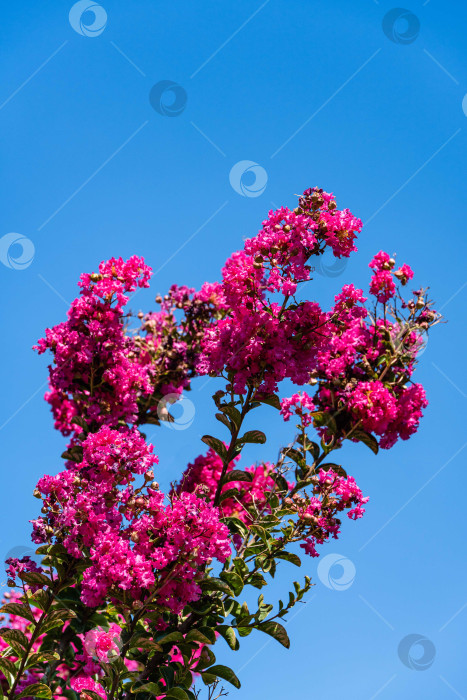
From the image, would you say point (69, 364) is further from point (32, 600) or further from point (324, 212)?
point (324, 212)

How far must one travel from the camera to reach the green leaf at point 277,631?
388 centimetres

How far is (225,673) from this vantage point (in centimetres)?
378

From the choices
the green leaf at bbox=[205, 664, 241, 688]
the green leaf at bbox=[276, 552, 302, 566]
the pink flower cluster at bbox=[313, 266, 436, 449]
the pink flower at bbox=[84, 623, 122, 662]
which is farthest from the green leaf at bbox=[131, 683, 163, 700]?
the pink flower cluster at bbox=[313, 266, 436, 449]

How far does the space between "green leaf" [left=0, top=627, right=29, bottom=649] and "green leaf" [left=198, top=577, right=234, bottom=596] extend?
1.04 m

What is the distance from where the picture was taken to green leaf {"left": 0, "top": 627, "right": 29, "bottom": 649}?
11.6ft

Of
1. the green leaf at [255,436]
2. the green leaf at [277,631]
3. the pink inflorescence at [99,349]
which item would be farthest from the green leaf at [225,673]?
the pink inflorescence at [99,349]

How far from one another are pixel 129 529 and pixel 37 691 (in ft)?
3.53

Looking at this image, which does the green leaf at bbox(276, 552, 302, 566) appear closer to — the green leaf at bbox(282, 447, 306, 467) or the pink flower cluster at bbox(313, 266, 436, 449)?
the green leaf at bbox(282, 447, 306, 467)

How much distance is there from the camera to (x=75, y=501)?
11.6 feet

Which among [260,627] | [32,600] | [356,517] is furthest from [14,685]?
[356,517]

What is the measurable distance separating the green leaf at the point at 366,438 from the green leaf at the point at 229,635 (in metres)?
1.59

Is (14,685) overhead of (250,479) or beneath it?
beneath

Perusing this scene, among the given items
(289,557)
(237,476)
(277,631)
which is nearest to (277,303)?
(237,476)

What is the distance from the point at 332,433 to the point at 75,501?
197 centimetres
